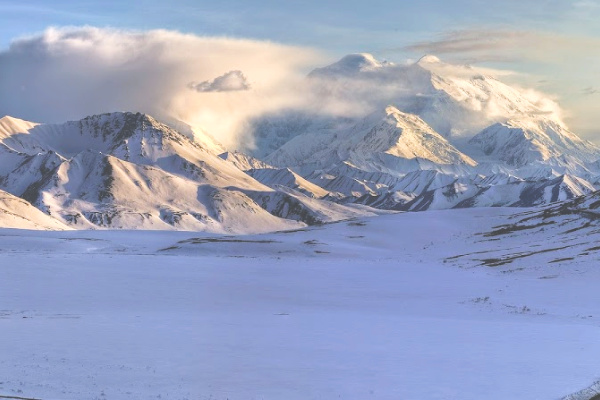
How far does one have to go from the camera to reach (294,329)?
32.4 m

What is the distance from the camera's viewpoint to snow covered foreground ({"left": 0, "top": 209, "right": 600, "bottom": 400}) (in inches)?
883

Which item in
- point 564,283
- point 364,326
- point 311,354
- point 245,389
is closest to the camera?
point 245,389

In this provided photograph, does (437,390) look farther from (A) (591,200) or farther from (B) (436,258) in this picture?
(A) (591,200)

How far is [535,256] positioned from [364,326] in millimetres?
48351

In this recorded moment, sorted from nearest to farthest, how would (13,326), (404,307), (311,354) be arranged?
(311,354) < (13,326) < (404,307)

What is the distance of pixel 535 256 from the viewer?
77312 mm

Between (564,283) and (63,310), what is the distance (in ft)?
119

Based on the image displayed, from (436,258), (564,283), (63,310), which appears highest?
(63,310)

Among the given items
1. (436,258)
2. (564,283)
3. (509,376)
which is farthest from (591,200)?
(509,376)

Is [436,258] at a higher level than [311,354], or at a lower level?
lower

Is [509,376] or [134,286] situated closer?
[509,376]

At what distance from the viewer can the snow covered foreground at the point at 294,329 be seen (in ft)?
73.6

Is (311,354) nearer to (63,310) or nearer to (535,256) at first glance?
(63,310)

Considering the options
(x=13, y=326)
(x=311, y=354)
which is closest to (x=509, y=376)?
(x=311, y=354)
